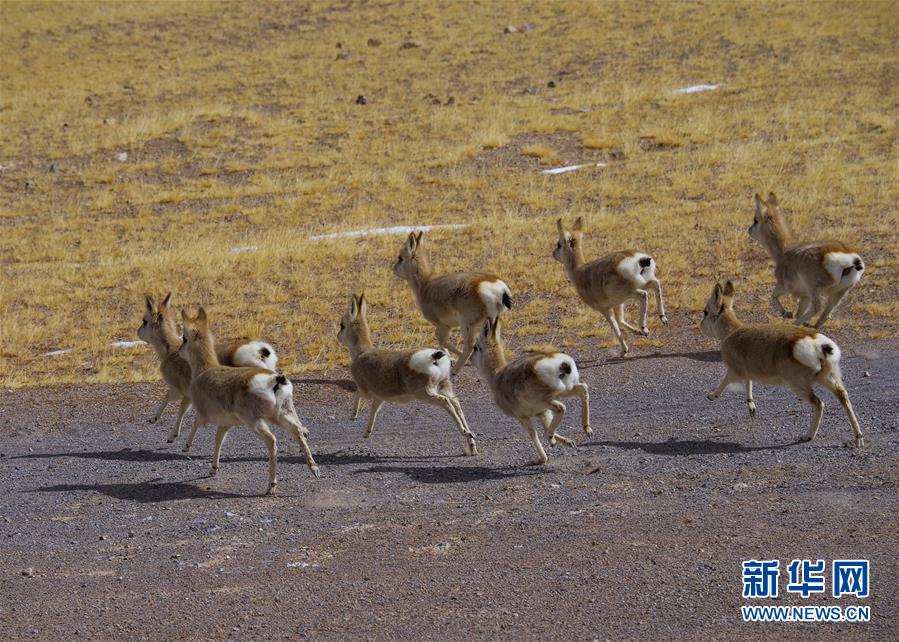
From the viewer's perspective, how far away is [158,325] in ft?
46.3

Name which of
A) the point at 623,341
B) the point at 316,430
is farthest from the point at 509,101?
the point at 316,430

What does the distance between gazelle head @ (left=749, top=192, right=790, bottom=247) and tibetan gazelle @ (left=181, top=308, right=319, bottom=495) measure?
8.55 m

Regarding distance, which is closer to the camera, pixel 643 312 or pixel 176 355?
pixel 176 355

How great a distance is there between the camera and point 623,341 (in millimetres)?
15844

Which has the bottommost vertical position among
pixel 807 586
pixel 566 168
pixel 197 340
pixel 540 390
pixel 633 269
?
pixel 807 586

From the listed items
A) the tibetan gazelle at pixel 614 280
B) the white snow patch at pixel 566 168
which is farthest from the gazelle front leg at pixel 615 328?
the white snow patch at pixel 566 168

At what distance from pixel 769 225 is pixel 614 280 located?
2.76 m

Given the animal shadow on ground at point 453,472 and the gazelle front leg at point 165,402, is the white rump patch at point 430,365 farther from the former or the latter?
the gazelle front leg at point 165,402

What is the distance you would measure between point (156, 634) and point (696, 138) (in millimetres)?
26445

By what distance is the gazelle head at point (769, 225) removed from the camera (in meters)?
17.0

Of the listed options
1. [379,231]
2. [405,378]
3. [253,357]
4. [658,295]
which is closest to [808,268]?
[658,295]

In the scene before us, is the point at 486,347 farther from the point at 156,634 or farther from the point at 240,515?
the point at 156,634

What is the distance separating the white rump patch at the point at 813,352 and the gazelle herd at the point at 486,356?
0.4 inches

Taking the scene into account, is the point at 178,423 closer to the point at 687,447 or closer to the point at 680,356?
the point at 687,447
